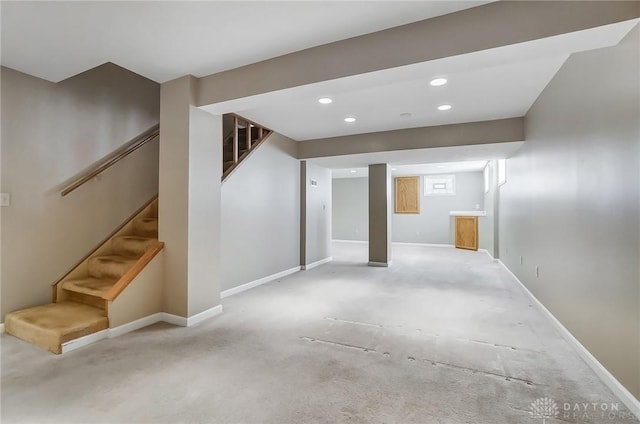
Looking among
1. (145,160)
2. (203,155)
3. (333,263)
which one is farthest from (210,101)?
(333,263)

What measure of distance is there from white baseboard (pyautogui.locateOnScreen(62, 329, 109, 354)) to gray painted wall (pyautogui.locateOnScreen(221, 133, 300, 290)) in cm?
145

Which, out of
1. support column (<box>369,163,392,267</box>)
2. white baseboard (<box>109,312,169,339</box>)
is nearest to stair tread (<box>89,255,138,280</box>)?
white baseboard (<box>109,312,169,339</box>)

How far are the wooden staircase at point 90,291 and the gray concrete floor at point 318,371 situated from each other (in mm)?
136

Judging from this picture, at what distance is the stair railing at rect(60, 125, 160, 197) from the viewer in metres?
3.23

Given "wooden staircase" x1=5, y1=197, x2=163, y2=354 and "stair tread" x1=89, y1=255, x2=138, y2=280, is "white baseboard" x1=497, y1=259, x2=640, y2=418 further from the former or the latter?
"stair tread" x1=89, y1=255, x2=138, y2=280

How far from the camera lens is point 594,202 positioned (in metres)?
2.14

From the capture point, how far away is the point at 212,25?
2150 millimetres

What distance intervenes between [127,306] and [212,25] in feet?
8.07

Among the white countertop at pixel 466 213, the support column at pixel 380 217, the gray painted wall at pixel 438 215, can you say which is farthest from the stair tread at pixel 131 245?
the gray painted wall at pixel 438 215

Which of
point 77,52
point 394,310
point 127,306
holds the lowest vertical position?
point 394,310

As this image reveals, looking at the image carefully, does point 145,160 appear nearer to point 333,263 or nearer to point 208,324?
point 208,324

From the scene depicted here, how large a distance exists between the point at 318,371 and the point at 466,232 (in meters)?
8.32

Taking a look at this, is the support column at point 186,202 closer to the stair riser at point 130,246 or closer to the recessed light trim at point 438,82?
the stair riser at point 130,246

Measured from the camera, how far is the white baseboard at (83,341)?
234 cm
